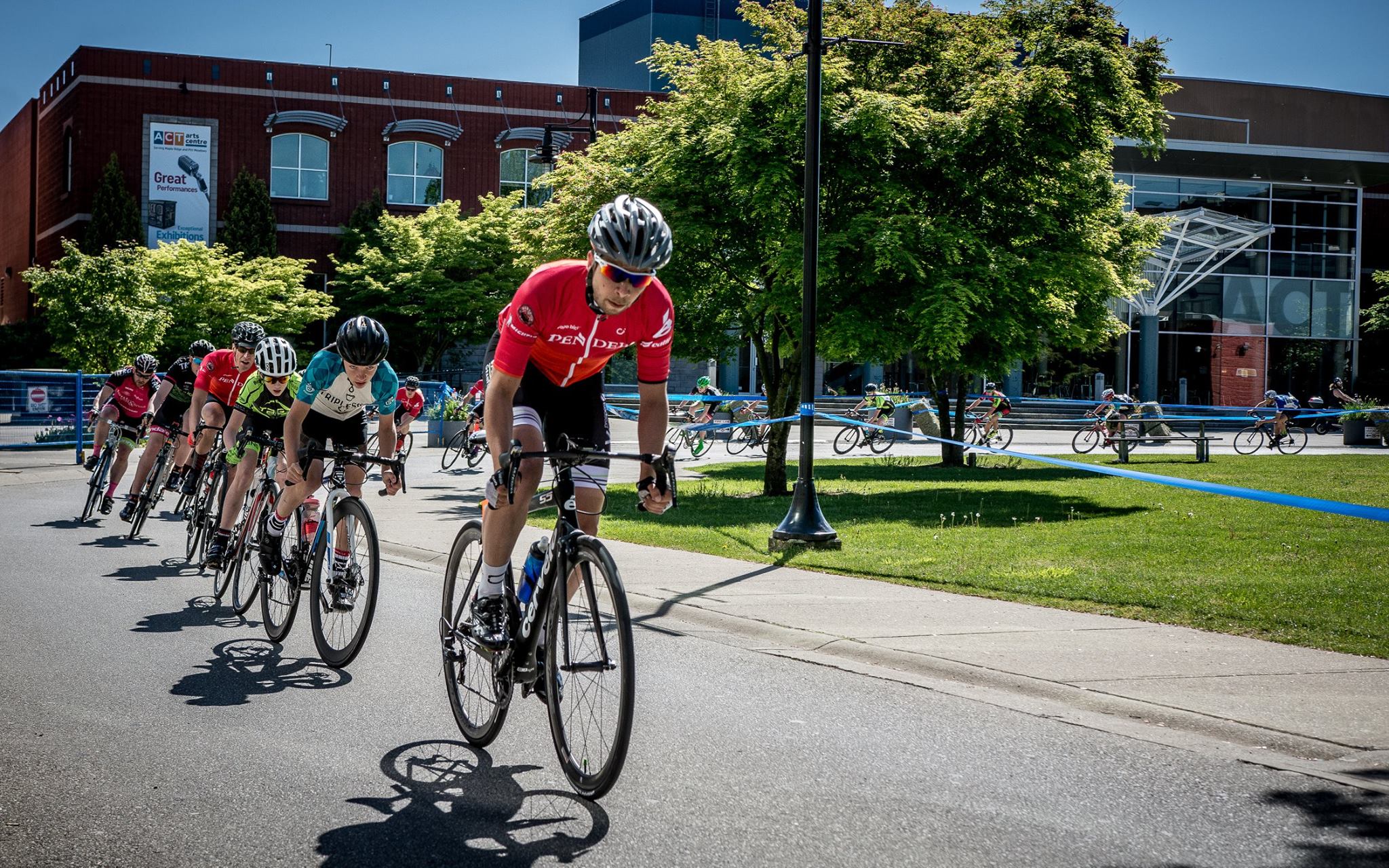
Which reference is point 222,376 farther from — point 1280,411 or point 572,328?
point 1280,411

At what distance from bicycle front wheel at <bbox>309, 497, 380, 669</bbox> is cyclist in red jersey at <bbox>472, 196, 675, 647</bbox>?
1655 millimetres

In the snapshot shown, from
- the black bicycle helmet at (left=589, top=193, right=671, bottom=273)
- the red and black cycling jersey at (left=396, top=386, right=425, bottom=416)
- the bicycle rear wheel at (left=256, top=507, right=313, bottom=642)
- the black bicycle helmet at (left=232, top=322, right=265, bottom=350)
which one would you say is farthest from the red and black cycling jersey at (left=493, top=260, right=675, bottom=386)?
the red and black cycling jersey at (left=396, top=386, right=425, bottom=416)

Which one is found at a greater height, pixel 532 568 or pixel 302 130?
pixel 302 130

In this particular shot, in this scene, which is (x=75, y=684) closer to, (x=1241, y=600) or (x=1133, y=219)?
(x=1241, y=600)

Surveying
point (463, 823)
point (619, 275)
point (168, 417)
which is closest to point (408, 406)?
point (168, 417)

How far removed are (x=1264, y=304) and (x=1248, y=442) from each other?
3006 cm

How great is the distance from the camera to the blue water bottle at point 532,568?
4.76 m

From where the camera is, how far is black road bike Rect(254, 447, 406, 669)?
661 cm

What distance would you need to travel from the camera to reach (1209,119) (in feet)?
217

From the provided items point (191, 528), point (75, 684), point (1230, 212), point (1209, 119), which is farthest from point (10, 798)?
point (1209, 119)

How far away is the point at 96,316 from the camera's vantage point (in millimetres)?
33750

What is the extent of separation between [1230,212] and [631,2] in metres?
54.8

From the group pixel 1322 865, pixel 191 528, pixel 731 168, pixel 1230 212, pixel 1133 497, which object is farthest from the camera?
pixel 1230 212

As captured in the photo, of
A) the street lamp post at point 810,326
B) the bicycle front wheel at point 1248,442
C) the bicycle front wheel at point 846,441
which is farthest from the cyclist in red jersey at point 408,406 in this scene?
the bicycle front wheel at point 1248,442
